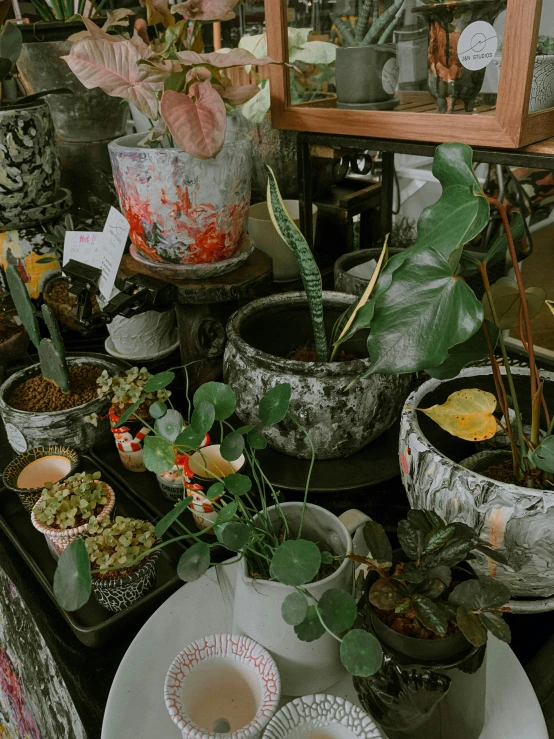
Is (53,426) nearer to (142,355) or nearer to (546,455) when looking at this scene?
(142,355)

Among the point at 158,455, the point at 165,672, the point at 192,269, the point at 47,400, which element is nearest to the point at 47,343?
the point at 47,400

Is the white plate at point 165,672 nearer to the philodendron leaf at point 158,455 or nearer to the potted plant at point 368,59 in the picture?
the philodendron leaf at point 158,455

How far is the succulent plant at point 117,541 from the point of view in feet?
1.72

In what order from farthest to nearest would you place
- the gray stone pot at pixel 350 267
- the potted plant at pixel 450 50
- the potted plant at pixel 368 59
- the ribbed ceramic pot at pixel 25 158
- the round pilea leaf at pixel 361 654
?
the ribbed ceramic pot at pixel 25 158, the gray stone pot at pixel 350 267, the potted plant at pixel 368 59, the potted plant at pixel 450 50, the round pilea leaf at pixel 361 654

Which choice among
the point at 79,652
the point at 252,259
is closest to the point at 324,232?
the point at 252,259

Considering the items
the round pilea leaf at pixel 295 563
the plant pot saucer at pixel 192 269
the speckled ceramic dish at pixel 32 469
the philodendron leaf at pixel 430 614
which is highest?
the plant pot saucer at pixel 192 269

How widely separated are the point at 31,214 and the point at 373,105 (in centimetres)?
64

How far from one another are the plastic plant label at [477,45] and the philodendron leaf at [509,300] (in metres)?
0.24

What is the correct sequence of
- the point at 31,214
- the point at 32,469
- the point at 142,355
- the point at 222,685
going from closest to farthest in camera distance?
the point at 222,685 → the point at 32,469 → the point at 142,355 → the point at 31,214

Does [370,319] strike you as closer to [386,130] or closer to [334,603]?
[334,603]

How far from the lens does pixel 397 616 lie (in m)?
0.40

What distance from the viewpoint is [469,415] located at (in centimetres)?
A: 49

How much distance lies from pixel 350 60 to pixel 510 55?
23 centimetres

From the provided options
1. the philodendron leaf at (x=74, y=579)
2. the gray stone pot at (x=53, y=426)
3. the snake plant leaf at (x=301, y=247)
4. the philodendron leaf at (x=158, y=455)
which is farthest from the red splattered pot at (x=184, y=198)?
the philodendron leaf at (x=74, y=579)
